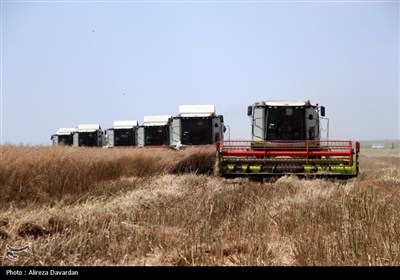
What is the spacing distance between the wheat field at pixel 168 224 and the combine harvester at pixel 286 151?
2.54 meters

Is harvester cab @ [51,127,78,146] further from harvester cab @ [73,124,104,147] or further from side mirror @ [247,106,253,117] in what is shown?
side mirror @ [247,106,253,117]

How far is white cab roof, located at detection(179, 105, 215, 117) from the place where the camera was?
15.9 m

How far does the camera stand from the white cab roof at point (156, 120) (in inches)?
763

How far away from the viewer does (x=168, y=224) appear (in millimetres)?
4945

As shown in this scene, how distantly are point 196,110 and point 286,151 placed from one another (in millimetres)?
5848

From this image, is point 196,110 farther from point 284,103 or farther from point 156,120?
point 284,103

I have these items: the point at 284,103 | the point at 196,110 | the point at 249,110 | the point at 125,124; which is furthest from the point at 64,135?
the point at 284,103

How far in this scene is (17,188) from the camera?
588cm

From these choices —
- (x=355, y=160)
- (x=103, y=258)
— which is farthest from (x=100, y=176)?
(x=355, y=160)

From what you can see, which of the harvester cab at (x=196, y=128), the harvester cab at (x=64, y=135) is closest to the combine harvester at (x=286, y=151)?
the harvester cab at (x=196, y=128)

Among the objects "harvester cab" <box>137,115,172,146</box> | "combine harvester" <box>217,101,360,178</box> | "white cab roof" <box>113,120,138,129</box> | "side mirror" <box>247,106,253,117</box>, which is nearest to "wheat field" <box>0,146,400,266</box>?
"combine harvester" <box>217,101,360,178</box>

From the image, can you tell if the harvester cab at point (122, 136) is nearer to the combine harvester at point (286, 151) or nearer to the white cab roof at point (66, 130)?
the white cab roof at point (66, 130)

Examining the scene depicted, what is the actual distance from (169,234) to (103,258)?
0.88 m
